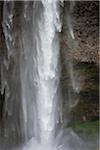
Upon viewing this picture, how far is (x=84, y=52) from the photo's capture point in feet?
21.8

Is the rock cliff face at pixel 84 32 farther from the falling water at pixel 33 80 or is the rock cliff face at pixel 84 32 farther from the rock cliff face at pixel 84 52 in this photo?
the falling water at pixel 33 80

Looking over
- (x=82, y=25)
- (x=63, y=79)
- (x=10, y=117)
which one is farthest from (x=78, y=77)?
(x=10, y=117)

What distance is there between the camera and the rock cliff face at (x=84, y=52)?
21.1ft

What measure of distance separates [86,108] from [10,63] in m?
1.55

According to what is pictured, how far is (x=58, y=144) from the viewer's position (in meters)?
6.30

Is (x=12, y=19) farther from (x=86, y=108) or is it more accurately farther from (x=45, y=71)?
(x=86, y=108)

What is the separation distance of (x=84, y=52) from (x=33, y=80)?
98 cm

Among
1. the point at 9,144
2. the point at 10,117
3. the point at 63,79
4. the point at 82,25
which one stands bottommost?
the point at 9,144

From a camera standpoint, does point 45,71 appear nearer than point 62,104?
Yes

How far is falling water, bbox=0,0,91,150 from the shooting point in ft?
20.6

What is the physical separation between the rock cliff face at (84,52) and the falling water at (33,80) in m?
0.16

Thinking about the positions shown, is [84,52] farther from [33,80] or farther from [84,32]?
[33,80]

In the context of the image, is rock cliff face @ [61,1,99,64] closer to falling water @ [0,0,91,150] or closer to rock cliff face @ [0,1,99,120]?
rock cliff face @ [0,1,99,120]

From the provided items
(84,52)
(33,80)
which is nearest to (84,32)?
(84,52)
